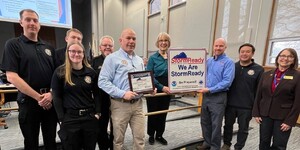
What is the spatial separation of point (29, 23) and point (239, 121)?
102 inches

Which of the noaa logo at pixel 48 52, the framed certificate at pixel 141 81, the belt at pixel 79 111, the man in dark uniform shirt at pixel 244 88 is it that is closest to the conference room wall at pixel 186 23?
the man in dark uniform shirt at pixel 244 88

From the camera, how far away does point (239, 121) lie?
87.0 inches

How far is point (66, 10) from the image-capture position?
237 inches

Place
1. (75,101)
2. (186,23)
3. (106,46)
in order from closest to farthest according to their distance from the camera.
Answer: (75,101)
(106,46)
(186,23)

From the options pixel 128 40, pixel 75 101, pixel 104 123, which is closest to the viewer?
pixel 75 101

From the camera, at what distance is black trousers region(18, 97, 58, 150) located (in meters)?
1.50

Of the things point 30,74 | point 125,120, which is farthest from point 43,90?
point 125,120

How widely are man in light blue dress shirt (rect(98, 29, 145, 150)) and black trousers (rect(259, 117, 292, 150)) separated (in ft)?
4.72

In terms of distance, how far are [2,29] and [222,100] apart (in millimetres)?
8406

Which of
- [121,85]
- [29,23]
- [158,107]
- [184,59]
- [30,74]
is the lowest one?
[158,107]

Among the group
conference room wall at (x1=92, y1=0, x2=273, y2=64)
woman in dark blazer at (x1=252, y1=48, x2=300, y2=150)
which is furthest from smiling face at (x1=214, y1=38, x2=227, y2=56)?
conference room wall at (x1=92, y1=0, x2=273, y2=64)

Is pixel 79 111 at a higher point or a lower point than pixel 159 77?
lower

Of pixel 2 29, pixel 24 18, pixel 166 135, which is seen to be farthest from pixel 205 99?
pixel 2 29

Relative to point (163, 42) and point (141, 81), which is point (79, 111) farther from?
point (163, 42)
